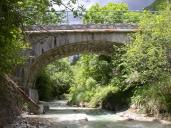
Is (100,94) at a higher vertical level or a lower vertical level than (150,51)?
lower

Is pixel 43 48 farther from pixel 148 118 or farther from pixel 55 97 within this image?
pixel 55 97

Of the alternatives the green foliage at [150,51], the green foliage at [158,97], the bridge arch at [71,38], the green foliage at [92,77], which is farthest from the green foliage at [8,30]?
the green foliage at [92,77]

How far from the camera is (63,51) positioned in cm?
3841

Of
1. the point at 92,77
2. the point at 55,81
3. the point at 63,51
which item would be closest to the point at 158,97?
the point at 63,51

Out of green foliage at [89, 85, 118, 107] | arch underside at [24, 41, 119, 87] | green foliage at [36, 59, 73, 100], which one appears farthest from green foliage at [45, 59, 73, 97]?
arch underside at [24, 41, 119, 87]

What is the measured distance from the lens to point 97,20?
119 ft

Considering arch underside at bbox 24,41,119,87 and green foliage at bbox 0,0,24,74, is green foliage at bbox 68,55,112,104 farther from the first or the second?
green foliage at bbox 0,0,24,74

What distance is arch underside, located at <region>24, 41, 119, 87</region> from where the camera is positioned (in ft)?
114

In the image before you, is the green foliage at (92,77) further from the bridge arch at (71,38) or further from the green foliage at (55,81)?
the bridge arch at (71,38)

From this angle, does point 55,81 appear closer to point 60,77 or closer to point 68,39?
point 60,77

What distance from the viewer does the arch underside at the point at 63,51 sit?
34875mm

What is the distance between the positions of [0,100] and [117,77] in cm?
2504

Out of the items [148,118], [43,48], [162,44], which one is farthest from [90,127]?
[43,48]

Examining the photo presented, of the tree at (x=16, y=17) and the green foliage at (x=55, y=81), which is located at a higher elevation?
the tree at (x=16, y=17)
